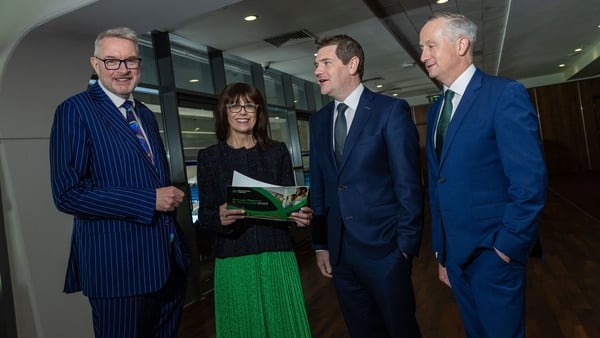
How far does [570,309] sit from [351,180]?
2.48 m

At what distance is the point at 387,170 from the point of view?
1797 mm

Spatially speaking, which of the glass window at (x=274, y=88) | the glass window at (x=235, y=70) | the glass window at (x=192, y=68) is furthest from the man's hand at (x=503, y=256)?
the glass window at (x=274, y=88)

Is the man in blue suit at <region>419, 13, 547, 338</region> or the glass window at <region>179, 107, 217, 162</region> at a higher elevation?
the glass window at <region>179, 107, 217, 162</region>

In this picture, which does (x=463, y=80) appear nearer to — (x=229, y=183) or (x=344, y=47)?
(x=344, y=47)

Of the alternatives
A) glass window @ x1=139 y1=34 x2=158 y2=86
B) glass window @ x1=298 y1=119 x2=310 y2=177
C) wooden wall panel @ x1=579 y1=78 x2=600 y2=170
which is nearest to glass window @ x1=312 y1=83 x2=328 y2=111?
glass window @ x1=298 y1=119 x2=310 y2=177

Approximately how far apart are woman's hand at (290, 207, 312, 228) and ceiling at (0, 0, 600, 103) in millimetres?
1640

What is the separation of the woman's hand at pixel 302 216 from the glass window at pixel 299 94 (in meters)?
6.80

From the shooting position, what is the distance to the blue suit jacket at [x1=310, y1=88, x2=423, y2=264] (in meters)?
1.71

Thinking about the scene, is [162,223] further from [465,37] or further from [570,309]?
[570,309]

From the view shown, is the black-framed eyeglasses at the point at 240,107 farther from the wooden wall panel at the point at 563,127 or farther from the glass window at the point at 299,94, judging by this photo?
the wooden wall panel at the point at 563,127

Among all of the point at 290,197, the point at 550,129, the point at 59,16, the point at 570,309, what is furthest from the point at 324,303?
the point at 550,129

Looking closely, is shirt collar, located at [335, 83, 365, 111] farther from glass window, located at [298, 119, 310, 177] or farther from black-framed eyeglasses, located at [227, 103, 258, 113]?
glass window, located at [298, 119, 310, 177]

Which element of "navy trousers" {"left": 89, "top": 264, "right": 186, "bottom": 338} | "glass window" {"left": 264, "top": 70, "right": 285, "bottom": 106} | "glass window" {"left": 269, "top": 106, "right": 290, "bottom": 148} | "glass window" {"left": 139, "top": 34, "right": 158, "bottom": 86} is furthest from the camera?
"glass window" {"left": 269, "top": 106, "right": 290, "bottom": 148}

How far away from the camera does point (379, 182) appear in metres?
1.77
